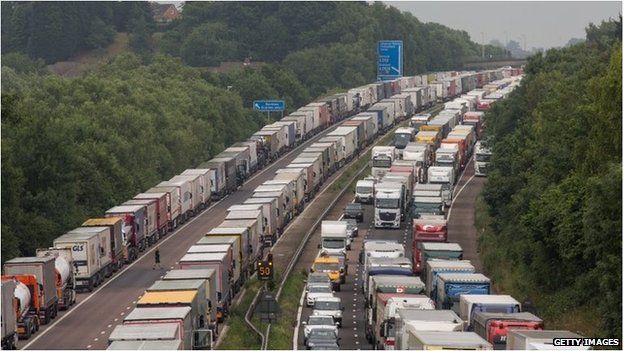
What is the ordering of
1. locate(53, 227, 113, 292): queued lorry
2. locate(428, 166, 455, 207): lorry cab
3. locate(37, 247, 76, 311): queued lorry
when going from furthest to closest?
locate(428, 166, 455, 207): lorry cab
locate(53, 227, 113, 292): queued lorry
locate(37, 247, 76, 311): queued lorry

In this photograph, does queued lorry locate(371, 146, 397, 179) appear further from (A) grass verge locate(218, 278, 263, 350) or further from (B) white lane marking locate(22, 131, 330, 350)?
(A) grass verge locate(218, 278, 263, 350)

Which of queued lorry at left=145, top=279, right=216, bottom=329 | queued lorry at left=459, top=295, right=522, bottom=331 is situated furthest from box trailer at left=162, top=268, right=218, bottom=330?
queued lorry at left=459, top=295, right=522, bottom=331

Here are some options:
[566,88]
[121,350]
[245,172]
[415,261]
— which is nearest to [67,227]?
[415,261]

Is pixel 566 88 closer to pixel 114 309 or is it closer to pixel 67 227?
pixel 67 227

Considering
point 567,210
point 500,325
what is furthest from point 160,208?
point 500,325

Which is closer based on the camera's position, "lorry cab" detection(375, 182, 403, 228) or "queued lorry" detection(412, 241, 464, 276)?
"queued lorry" detection(412, 241, 464, 276)

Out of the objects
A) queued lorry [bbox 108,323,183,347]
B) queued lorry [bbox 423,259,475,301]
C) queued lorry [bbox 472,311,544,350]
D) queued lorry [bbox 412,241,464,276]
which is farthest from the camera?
queued lorry [bbox 412,241,464,276]

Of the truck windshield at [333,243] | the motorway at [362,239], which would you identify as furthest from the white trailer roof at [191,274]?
the truck windshield at [333,243]

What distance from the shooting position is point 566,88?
11200 cm

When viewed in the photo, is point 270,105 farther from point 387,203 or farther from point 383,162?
point 387,203

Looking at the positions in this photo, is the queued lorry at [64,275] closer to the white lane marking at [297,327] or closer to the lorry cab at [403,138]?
the white lane marking at [297,327]

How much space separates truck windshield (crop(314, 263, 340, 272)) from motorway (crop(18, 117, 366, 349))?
8.61 m

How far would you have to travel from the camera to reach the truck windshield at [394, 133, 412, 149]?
162 metres

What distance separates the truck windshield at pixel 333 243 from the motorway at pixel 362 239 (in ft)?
4.11
